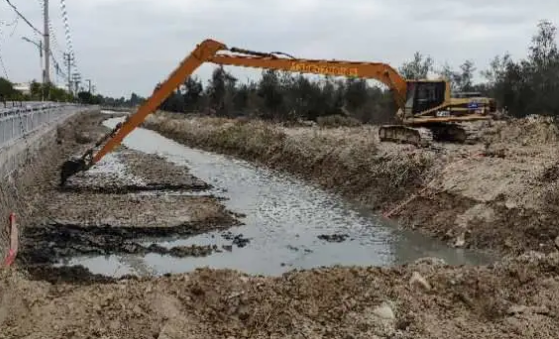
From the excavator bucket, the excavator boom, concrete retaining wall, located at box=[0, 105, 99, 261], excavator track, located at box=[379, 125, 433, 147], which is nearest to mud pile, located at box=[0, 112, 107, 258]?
concrete retaining wall, located at box=[0, 105, 99, 261]

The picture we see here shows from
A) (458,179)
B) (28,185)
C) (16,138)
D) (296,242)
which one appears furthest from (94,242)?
(458,179)

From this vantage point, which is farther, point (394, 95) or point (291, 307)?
point (394, 95)

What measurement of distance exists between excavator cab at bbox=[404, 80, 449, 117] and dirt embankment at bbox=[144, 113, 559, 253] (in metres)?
1.37

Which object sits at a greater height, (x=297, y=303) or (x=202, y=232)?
(x=297, y=303)

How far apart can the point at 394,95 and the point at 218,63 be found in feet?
20.4

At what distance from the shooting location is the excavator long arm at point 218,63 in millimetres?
16219

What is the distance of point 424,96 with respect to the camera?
20078mm

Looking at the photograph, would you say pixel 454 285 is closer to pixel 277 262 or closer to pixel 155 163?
pixel 277 262

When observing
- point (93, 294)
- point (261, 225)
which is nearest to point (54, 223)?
point (261, 225)

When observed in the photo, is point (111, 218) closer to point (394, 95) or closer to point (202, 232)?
point (202, 232)

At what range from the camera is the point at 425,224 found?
13.6 meters

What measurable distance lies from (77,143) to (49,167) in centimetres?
1274

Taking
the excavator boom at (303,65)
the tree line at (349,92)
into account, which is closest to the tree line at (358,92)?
the tree line at (349,92)

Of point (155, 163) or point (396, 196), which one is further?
point (155, 163)
